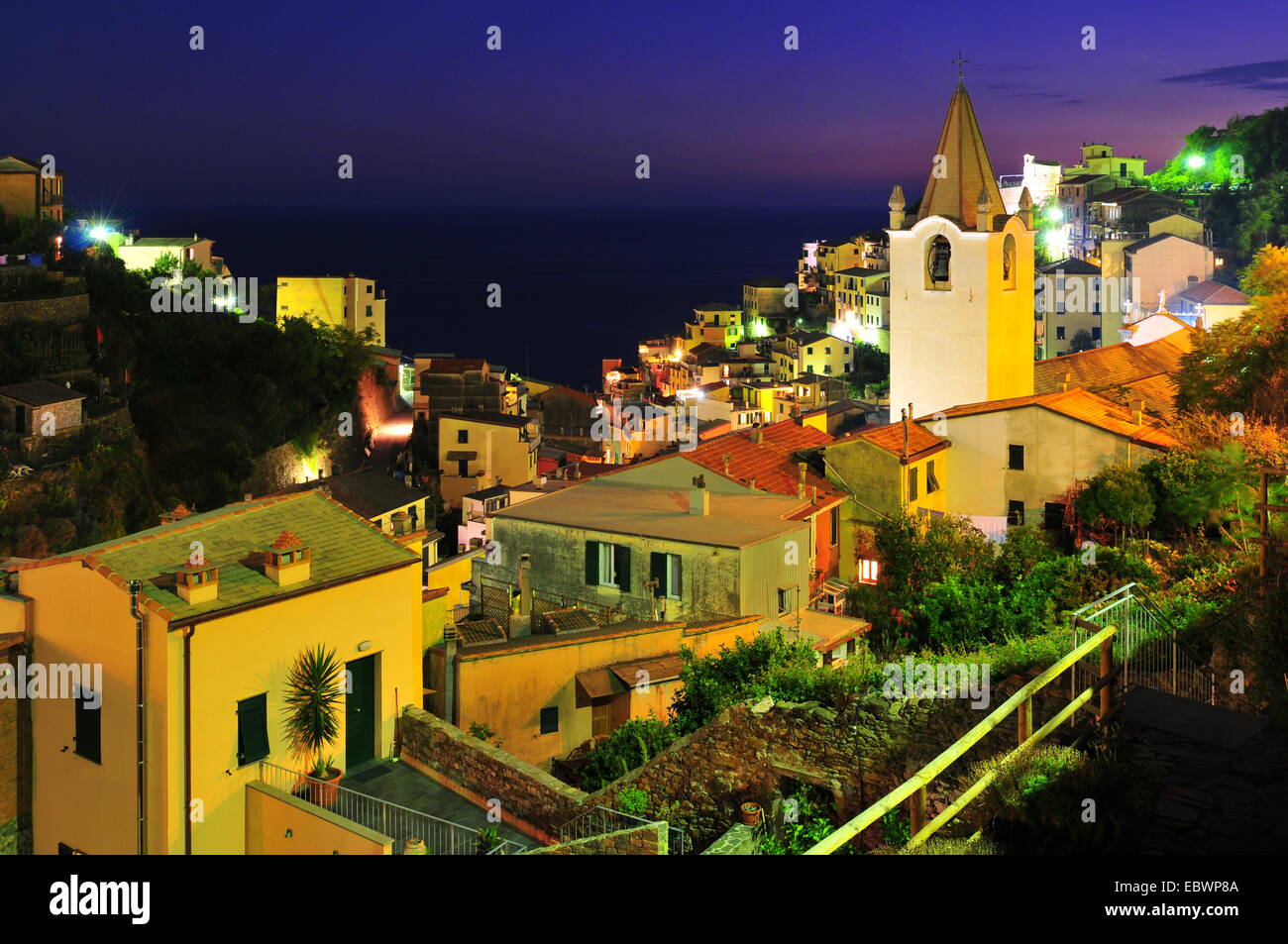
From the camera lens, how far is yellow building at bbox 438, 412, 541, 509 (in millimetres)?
44594

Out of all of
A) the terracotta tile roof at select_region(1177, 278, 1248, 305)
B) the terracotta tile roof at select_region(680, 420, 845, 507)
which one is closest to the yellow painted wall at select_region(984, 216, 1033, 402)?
the terracotta tile roof at select_region(680, 420, 845, 507)

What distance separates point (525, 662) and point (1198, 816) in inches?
331

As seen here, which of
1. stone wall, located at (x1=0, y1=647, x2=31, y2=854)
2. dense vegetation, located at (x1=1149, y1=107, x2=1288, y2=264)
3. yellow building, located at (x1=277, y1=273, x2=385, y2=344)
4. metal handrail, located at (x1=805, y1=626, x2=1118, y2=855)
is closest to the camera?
metal handrail, located at (x1=805, y1=626, x2=1118, y2=855)

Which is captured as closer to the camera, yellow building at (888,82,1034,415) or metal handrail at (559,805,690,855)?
metal handrail at (559,805,690,855)

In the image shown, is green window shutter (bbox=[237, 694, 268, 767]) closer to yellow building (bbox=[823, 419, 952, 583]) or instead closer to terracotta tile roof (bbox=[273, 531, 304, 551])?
terracotta tile roof (bbox=[273, 531, 304, 551])

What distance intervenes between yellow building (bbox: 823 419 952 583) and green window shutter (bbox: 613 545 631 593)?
12.6 feet

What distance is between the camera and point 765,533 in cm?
1647

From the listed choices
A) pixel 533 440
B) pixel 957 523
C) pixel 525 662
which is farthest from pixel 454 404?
pixel 525 662

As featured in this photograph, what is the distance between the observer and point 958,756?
6.18m

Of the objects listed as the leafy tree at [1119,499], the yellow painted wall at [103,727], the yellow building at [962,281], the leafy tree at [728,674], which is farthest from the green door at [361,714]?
the yellow building at [962,281]

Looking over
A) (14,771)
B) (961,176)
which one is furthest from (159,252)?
(14,771)
